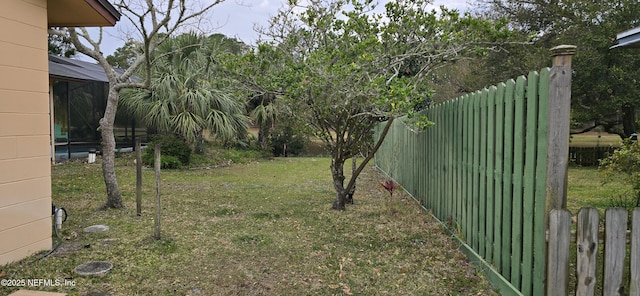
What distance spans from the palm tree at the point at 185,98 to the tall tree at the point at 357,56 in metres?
6.22

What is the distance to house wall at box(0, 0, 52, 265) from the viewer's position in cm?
353

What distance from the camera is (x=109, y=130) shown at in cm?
578

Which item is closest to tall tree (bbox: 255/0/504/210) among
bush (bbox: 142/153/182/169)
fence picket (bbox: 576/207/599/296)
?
fence picket (bbox: 576/207/599/296)

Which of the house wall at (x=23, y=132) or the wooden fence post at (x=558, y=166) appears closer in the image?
the wooden fence post at (x=558, y=166)

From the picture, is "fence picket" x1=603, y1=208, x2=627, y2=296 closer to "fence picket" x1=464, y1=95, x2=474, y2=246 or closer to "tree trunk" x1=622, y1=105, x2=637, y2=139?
"fence picket" x1=464, y1=95, x2=474, y2=246

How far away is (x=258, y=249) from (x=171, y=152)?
7.93 metres

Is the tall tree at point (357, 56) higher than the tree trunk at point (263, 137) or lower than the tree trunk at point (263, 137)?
higher

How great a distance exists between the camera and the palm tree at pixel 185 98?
11.6 metres

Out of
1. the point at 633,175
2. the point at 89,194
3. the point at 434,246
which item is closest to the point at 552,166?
the point at 434,246

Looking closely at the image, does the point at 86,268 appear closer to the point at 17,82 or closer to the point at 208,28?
the point at 17,82

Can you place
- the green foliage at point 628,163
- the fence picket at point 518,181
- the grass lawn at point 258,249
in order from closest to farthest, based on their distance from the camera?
the fence picket at point 518,181, the grass lawn at point 258,249, the green foliage at point 628,163

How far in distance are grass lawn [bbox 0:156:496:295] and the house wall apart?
0.90ft

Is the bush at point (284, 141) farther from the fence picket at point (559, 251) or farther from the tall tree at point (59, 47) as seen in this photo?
the fence picket at point (559, 251)

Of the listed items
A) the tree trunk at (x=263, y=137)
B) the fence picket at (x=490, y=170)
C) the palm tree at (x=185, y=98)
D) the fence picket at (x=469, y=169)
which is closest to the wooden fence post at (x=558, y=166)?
the fence picket at (x=490, y=170)
